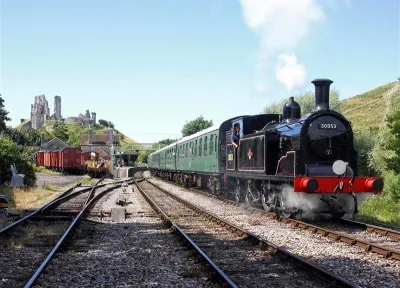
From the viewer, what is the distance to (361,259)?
7.62 meters

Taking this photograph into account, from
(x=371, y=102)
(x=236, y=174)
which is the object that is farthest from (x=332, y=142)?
(x=371, y=102)

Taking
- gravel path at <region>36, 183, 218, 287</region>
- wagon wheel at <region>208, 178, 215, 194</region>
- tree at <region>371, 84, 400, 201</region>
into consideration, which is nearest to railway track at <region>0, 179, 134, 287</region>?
gravel path at <region>36, 183, 218, 287</region>

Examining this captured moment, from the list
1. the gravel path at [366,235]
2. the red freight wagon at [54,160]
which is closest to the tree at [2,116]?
the red freight wagon at [54,160]

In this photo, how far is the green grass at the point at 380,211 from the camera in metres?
13.9

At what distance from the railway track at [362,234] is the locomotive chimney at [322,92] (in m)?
3.04

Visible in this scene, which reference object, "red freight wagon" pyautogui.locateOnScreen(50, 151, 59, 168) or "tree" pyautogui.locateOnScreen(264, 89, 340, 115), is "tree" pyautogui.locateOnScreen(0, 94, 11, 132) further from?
"tree" pyautogui.locateOnScreen(264, 89, 340, 115)

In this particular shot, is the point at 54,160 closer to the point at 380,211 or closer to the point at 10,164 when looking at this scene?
the point at 10,164

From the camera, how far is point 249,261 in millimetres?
7465

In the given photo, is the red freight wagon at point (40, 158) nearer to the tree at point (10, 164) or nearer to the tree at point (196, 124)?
the tree at point (10, 164)

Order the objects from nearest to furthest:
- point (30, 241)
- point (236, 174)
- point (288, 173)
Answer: point (30, 241)
point (288, 173)
point (236, 174)

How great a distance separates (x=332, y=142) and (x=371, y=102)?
4035 inches

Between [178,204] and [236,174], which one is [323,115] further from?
[178,204]

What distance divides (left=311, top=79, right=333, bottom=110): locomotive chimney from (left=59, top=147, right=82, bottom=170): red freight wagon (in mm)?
42288

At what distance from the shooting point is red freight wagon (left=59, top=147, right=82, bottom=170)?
167 feet
